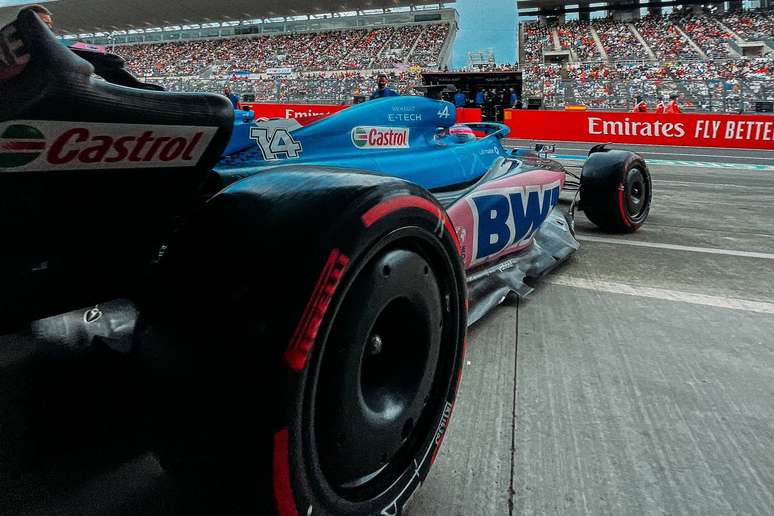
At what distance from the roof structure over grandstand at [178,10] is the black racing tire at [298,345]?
3194 centimetres

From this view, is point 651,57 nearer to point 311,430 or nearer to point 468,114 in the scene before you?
point 468,114

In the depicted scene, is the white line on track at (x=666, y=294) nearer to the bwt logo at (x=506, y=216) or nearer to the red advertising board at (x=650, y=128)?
the bwt logo at (x=506, y=216)

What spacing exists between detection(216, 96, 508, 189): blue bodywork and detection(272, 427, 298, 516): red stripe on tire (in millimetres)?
1684

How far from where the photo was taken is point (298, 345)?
94 cm

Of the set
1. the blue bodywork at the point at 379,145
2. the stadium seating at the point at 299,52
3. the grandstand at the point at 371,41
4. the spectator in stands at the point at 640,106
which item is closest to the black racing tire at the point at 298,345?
the blue bodywork at the point at 379,145

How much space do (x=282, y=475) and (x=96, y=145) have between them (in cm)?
65

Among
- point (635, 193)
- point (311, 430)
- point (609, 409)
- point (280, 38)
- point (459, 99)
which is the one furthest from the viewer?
point (280, 38)

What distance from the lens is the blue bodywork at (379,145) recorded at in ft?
9.29

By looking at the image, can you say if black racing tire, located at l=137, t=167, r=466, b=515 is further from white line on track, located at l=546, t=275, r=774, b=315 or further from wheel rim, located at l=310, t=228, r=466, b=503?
white line on track, located at l=546, t=275, r=774, b=315

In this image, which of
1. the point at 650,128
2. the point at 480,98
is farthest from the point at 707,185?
the point at 480,98

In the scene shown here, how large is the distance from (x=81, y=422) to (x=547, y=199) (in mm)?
3085

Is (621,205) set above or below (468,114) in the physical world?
above

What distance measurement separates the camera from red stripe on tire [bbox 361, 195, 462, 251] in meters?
1.10

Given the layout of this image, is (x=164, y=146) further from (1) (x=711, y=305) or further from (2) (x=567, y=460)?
(1) (x=711, y=305)
